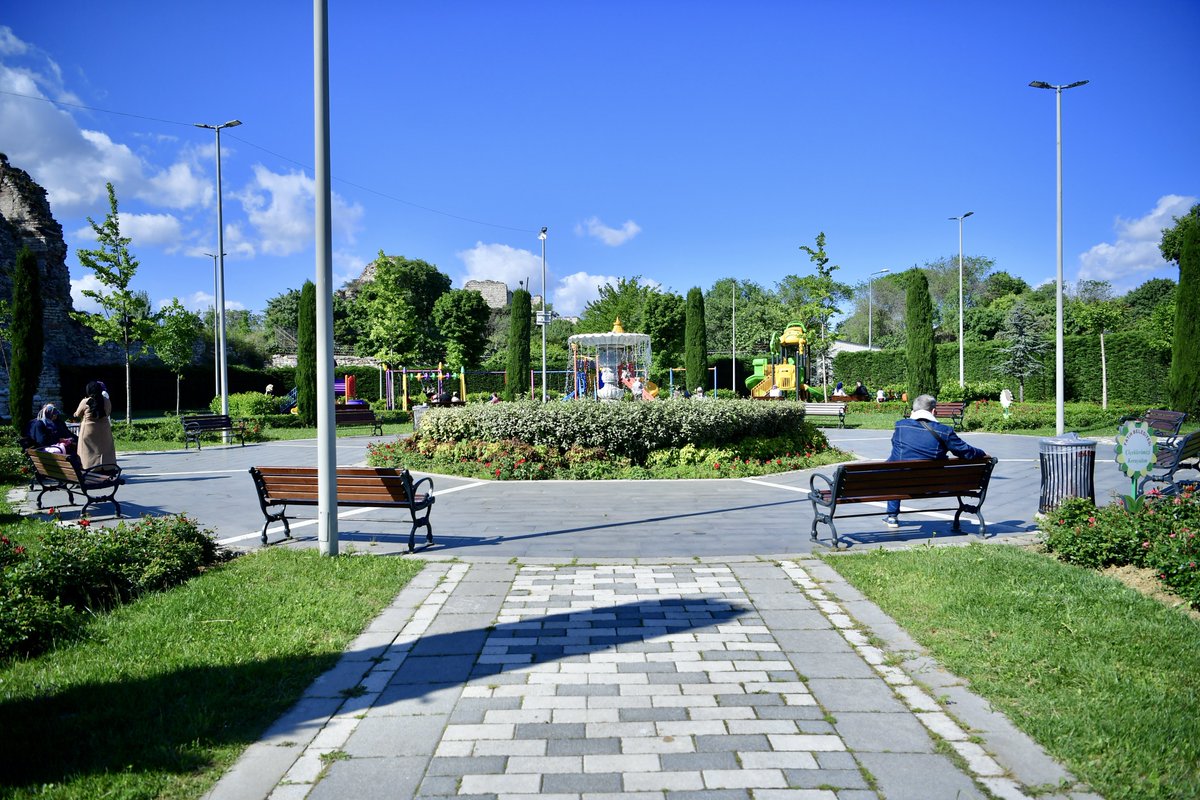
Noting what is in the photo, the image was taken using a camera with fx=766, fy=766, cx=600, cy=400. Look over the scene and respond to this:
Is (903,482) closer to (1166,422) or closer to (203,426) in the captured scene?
(1166,422)

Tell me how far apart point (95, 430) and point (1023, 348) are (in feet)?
113

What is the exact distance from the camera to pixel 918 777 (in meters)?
3.15

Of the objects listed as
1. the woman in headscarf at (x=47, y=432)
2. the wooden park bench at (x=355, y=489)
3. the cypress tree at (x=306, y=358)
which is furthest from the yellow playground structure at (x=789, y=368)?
the wooden park bench at (x=355, y=489)

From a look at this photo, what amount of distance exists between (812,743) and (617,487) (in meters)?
8.24

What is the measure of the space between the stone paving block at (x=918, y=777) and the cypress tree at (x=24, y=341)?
79.3 ft

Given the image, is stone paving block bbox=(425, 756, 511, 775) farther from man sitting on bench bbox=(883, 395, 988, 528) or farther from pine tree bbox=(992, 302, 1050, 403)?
pine tree bbox=(992, 302, 1050, 403)

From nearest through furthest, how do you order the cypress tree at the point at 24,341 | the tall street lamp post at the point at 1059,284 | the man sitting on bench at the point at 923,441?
the man sitting on bench at the point at 923,441, the tall street lamp post at the point at 1059,284, the cypress tree at the point at 24,341

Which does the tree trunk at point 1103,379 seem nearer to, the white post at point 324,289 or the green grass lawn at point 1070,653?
the green grass lawn at point 1070,653

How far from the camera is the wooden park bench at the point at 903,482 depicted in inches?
292

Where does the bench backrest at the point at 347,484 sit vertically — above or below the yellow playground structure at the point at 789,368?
below

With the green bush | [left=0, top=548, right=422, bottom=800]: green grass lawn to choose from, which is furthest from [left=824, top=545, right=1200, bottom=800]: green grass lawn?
the green bush

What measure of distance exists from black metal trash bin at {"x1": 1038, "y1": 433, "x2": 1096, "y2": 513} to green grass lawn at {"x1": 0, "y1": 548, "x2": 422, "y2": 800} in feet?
21.1

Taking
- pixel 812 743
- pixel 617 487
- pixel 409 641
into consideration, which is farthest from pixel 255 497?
pixel 812 743

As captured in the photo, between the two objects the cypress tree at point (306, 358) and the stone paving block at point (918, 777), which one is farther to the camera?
the cypress tree at point (306, 358)
